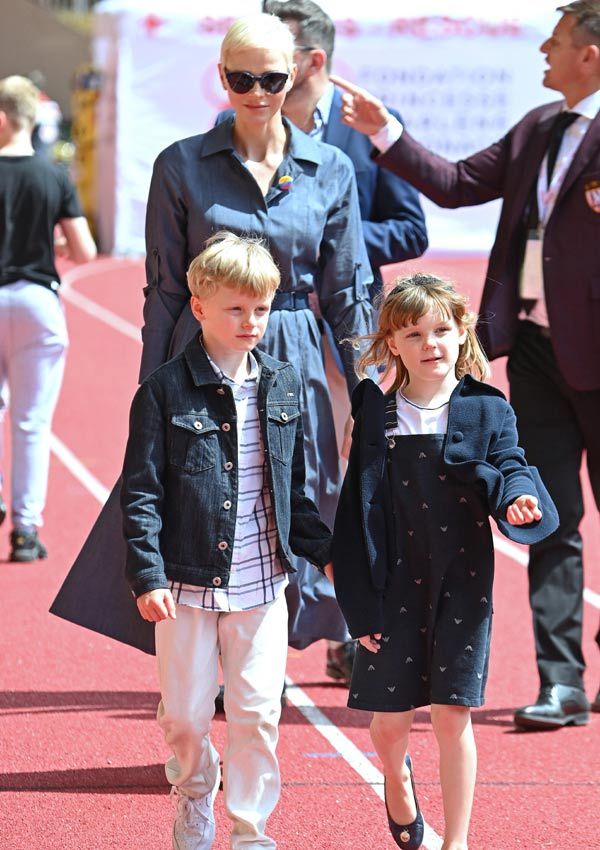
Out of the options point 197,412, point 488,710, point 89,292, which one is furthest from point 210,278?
point 89,292

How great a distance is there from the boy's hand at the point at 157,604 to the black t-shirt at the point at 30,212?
450 cm

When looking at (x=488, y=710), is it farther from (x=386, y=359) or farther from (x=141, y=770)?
(x=386, y=359)

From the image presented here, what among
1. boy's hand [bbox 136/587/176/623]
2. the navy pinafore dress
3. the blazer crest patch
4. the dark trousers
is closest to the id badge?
the dark trousers

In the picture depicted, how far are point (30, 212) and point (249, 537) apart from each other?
4400 mm

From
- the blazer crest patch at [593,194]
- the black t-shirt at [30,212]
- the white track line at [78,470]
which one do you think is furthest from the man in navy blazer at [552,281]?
the white track line at [78,470]

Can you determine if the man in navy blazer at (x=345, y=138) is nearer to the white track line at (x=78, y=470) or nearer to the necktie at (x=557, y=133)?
the necktie at (x=557, y=133)

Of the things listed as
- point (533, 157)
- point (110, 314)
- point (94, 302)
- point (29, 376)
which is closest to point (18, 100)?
point (29, 376)

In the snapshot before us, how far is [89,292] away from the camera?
22.8m

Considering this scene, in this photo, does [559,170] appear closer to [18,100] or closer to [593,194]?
[593,194]

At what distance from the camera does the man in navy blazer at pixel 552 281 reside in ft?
17.8

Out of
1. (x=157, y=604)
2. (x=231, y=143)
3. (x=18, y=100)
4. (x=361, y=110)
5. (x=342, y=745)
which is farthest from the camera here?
(x=18, y=100)

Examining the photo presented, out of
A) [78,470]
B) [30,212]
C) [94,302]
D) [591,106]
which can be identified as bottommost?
[94,302]

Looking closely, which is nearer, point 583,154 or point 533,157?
point 583,154

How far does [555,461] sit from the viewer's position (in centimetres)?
565
